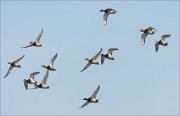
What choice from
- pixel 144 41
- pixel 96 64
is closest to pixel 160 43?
pixel 144 41

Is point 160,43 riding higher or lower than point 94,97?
higher

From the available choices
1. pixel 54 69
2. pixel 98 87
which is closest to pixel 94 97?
pixel 98 87

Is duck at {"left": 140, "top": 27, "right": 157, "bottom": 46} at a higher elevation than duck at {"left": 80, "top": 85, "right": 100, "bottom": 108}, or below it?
higher

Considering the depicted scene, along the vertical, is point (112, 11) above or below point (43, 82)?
above

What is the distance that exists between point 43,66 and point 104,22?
11133 mm

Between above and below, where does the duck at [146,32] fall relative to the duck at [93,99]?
above

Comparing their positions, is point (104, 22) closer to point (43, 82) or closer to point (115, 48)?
point (115, 48)

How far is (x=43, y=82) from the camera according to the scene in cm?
12181

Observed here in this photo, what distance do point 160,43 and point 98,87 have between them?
11.6 metres

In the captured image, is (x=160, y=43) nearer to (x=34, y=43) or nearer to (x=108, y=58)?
(x=108, y=58)

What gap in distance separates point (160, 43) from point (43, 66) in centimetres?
1785

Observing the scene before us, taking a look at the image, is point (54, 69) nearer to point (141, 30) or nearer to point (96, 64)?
point (96, 64)

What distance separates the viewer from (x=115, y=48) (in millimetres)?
119062

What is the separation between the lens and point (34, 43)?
12188 centimetres
